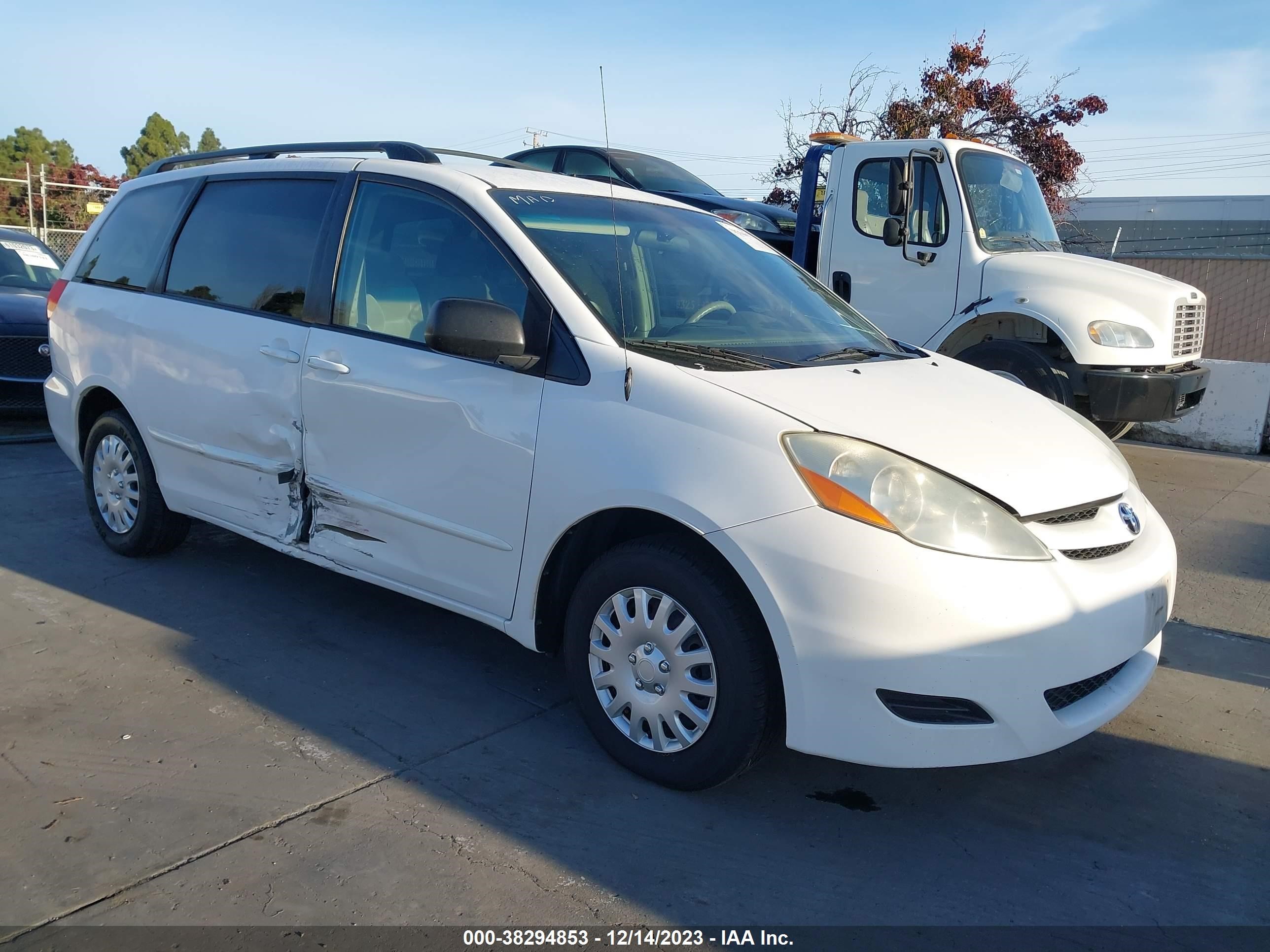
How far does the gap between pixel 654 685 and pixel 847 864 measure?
719mm

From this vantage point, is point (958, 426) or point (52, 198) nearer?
point (958, 426)

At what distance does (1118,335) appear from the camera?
22.4 feet

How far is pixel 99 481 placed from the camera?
514 centimetres

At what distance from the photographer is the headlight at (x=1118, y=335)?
22.2ft

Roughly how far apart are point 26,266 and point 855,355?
845cm

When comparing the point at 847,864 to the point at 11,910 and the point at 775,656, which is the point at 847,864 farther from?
the point at 11,910

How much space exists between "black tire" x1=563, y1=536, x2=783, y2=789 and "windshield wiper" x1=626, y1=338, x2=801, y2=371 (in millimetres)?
639

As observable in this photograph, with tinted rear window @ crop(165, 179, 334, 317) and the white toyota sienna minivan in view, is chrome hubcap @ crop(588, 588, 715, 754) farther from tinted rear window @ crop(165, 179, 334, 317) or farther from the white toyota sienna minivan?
tinted rear window @ crop(165, 179, 334, 317)

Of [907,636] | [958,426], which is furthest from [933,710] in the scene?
[958,426]

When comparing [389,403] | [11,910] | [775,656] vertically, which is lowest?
[11,910]

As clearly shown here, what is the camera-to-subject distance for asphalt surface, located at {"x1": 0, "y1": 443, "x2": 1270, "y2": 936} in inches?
103

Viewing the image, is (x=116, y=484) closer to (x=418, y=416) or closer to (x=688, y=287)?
(x=418, y=416)

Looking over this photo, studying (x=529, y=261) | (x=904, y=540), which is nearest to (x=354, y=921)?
(x=904, y=540)

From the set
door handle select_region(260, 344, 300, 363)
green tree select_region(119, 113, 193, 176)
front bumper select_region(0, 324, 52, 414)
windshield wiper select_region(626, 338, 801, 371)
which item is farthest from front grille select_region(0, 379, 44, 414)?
green tree select_region(119, 113, 193, 176)
